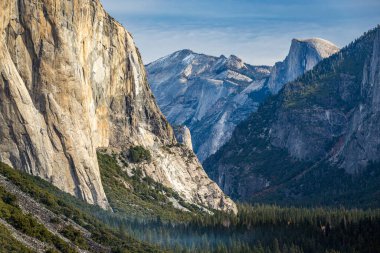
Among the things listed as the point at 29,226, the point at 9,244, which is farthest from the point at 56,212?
the point at 9,244

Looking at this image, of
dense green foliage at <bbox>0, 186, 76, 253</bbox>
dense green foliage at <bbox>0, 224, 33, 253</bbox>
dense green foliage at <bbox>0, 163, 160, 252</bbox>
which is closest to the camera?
dense green foliage at <bbox>0, 224, 33, 253</bbox>

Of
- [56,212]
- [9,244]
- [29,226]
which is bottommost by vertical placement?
[9,244]

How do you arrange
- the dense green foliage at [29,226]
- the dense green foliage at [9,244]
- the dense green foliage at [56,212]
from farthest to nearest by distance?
the dense green foliage at [56,212] → the dense green foliage at [29,226] → the dense green foliage at [9,244]

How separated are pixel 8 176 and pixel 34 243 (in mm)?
38597

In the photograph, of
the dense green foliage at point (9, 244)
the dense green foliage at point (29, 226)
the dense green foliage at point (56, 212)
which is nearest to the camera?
the dense green foliage at point (9, 244)

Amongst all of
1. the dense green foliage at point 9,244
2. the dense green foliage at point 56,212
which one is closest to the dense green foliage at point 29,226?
the dense green foliage at point 56,212

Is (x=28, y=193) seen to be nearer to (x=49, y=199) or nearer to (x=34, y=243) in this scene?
(x=49, y=199)

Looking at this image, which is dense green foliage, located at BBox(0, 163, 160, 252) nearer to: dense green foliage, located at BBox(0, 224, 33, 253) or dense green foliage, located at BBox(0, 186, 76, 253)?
dense green foliage, located at BBox(0, 186, 76, 253)

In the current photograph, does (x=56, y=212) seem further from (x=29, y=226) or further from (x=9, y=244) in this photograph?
(x=9, y=244)

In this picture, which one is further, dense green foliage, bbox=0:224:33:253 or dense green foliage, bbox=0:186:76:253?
dense green foliage, bbox=0:186:76:253

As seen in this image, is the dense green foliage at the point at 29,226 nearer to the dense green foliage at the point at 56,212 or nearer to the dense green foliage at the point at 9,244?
the dense green foliage at the point at 56,212

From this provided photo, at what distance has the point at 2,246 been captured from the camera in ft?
388

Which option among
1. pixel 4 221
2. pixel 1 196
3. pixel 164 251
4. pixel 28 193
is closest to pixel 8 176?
pixel 28 193

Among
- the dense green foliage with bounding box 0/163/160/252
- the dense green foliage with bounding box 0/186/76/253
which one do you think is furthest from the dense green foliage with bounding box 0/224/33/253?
the dense green foliage with bounding box 0/163/160/252
